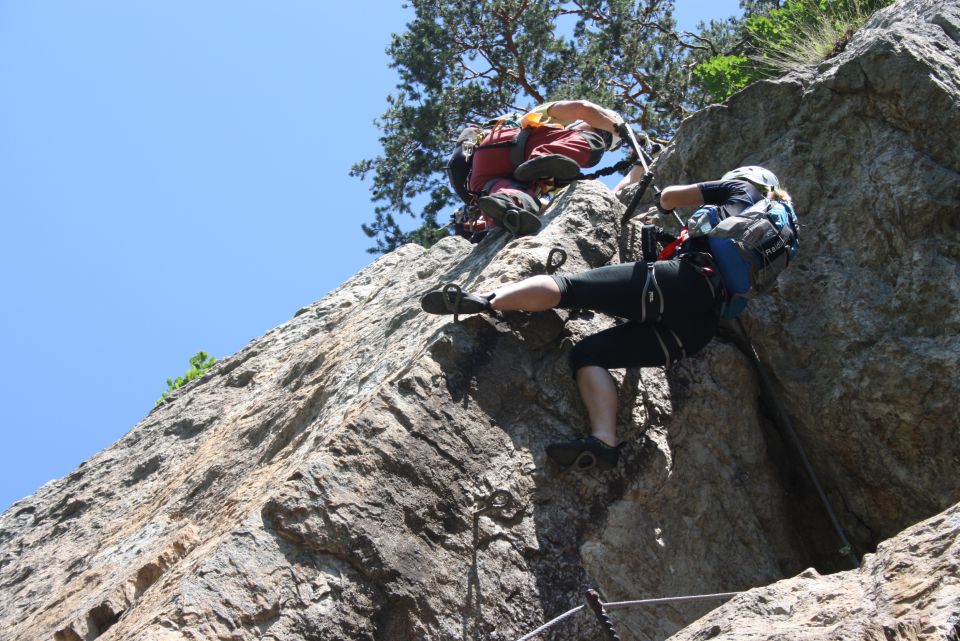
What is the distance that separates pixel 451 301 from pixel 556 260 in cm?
85

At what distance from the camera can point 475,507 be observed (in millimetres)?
5004

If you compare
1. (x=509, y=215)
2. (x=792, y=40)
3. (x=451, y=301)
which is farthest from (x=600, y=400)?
(x=792, y=40)

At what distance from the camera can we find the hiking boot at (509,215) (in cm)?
632

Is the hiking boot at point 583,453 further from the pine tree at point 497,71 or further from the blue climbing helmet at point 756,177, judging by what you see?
the pine tree at point 497,71

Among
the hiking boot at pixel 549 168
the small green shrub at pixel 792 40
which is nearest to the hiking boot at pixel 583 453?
the hiking boot at pixel 549 168

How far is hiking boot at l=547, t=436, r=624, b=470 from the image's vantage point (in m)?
5.19

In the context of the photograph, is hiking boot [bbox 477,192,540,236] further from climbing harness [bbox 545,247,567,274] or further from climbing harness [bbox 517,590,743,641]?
climbing harness [bbox 517,590,743,641]

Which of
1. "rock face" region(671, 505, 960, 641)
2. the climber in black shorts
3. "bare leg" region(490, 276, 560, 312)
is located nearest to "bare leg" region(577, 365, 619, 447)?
the climber in black shorts

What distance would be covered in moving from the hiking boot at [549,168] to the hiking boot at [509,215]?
529 millimetres

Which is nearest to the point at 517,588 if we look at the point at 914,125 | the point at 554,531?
the point at 554,531

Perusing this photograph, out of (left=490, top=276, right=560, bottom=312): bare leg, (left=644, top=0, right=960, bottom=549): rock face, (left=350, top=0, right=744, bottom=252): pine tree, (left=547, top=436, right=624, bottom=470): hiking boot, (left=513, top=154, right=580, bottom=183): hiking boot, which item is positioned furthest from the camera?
(left=350, top=0, right=744, bottom=252): pine tree

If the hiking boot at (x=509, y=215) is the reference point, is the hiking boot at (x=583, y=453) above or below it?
below

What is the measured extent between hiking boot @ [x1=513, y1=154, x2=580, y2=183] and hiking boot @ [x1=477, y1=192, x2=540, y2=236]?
0.53 meters

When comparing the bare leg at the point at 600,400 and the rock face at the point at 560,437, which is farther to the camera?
the bare leg at the point at 600,400
